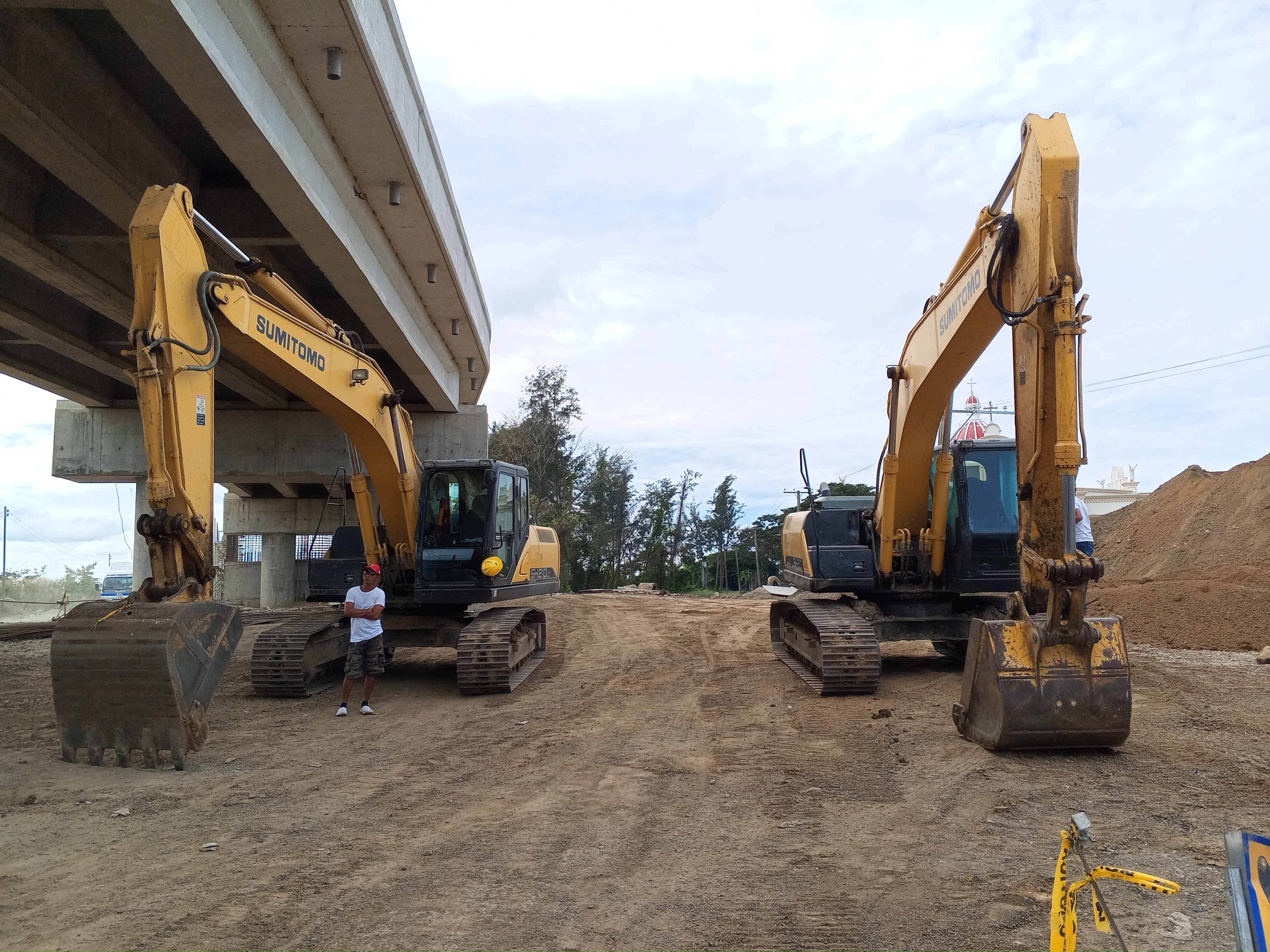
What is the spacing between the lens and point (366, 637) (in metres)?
9.18

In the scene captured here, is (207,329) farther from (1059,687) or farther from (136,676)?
(1059,687)

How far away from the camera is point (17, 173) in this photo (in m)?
9.45

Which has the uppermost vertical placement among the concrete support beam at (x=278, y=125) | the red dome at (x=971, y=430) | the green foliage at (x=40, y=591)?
the concrete support beam at (x=278, y=125)

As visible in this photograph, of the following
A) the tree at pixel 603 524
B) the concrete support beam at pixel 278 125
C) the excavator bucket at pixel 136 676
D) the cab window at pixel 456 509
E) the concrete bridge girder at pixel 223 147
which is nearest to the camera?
the excavator bucket at pixel 136 676

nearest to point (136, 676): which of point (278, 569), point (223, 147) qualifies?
point (223, 147)

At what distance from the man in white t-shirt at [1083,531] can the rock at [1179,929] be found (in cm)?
354

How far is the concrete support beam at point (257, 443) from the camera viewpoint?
59.6 ft

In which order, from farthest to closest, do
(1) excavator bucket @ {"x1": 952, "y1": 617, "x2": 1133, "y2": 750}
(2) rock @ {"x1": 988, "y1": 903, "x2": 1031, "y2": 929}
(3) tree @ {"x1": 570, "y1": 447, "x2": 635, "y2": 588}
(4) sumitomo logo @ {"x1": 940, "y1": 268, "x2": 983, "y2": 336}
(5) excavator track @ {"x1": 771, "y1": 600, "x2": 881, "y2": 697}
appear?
(3) tree @ {"x1": 570, "y1": 447, "x2": 635, "y2": 588}, (5) excavator track @ {"x1": 771, "y1": 600, "x2": 881, "y2": 697}, (4) sumitomo logo @ {"x1": 940, "y1": 268, "x2": 983, "y2": 336}, (1) excavator bucket @ {"x1": 952, "y1": 617, "x2": 1133, "y2": 750}, (2) rock @ {"x1": 988, "y1": 903, "x2": 1031, "y2": 929}

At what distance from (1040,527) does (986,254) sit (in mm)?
2130

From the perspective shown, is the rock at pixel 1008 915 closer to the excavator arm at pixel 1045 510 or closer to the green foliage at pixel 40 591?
the excavator arm at pixel 1045 510

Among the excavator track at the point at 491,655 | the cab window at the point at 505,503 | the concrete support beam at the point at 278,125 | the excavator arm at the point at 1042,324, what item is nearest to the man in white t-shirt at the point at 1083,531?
the excavator arm at the point at 1042,324

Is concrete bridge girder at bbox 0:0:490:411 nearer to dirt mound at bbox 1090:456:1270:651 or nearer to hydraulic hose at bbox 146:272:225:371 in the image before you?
hydraulic hose at bbox 146:272:225:371

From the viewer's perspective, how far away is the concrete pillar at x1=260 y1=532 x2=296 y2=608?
28.2 meters

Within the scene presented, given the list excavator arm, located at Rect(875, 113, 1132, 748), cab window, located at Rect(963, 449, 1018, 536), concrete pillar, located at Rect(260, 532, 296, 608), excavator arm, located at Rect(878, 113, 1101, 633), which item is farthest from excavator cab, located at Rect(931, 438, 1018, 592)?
concrete pillar, located at Rect(260, 532, 296, 608)
